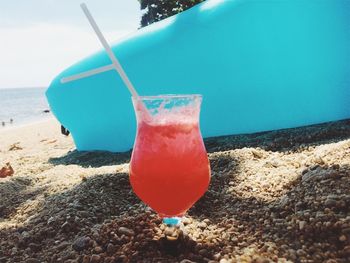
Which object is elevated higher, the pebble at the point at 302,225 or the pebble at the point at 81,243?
the pebble at the point at 81,243

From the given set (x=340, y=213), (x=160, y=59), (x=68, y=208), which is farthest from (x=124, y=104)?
(x=340, y=213)

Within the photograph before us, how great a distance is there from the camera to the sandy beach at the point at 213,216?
1.26 meters

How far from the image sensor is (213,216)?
1.61m

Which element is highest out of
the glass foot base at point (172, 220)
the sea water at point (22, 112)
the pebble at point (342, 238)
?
the glass foot base at point (172, 220)

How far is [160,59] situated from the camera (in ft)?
10.4

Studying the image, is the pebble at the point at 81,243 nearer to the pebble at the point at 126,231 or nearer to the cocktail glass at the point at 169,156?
the pebble at the point at 126,231

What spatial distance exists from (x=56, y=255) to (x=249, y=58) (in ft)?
6.94

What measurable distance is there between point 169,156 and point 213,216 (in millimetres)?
516

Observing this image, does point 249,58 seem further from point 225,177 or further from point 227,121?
point 225,177

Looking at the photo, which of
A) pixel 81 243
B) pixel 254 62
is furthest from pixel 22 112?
pixel 81 243

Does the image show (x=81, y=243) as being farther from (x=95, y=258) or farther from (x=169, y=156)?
→ (x=169, y=156)

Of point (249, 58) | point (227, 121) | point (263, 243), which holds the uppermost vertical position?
point (249, 58)

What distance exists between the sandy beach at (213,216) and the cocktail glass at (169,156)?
0.16 m

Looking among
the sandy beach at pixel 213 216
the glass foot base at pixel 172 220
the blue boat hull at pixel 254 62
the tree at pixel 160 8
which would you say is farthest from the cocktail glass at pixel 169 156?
the tree at pixel 160 8
